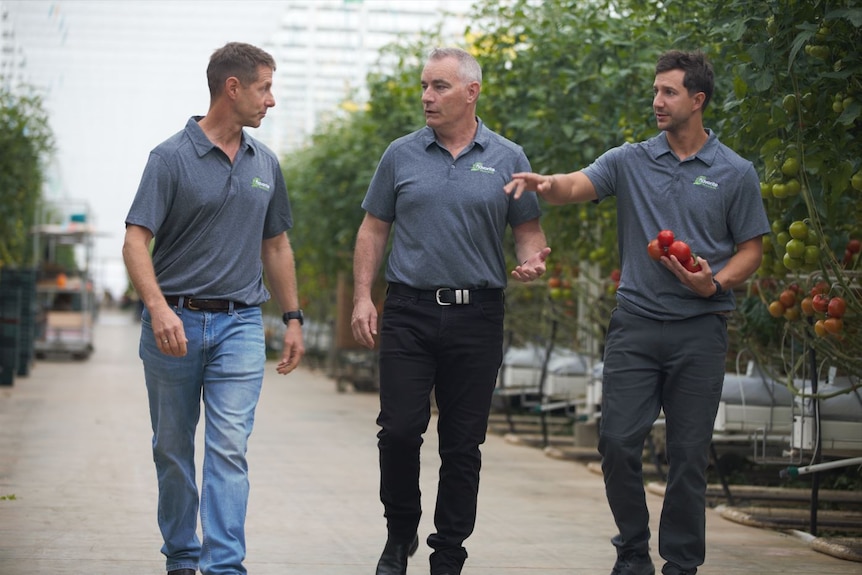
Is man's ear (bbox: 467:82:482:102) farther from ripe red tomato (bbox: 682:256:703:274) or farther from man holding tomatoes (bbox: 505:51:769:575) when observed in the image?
ripe red tomato (bbox: 682:256:703:274)

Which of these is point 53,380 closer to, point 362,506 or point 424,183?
point 362,506

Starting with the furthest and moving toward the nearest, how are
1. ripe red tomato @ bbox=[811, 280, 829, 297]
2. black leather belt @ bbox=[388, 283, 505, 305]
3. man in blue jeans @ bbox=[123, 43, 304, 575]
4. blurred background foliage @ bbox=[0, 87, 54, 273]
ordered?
1. blurred background foliage @ bbox=[0, 87, 54, 273]
2. ripe red tomato @ bbox=[811, 280, 829, 297]
3. black leather belt @ bbox=[388, 283, 505, 305]
4. man in blue jeans @ bbox=[123, 43, 304, 575]

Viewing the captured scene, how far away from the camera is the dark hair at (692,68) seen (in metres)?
5.28

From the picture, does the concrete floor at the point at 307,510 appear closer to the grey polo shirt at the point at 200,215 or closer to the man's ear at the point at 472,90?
the grey polo shirt at the point at 200,215

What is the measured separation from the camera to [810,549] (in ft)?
23.7

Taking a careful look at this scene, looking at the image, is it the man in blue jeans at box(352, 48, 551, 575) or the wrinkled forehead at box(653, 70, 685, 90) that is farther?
the man in blue jeans at box(352, 48, 551, 575)

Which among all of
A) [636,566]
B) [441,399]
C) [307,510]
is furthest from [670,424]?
[307,510]

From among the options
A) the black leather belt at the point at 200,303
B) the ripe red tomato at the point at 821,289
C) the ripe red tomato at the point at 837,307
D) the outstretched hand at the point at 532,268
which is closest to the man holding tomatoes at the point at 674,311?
the outstretched hand at the point at 532,268

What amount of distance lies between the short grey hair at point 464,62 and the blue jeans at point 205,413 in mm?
1219

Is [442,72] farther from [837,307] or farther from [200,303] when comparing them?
[837,307]

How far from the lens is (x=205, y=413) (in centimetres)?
517

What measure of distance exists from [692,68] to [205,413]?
2178 millimetres

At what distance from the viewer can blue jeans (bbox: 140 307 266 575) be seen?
5.01 metres

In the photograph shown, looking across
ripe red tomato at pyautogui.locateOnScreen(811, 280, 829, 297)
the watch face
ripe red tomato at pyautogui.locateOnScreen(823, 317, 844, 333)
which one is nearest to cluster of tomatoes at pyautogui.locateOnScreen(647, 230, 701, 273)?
the watch face
